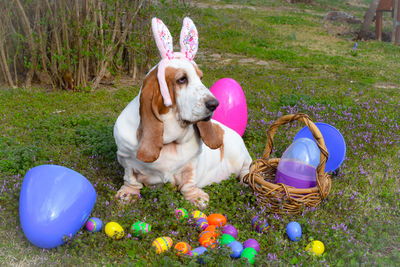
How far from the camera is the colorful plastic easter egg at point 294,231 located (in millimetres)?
3119

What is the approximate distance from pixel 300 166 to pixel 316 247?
2.67ft

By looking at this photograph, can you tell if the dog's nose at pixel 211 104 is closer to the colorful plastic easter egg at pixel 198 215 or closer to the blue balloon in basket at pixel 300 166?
the colorful plastic easter egg at pixel 198 215

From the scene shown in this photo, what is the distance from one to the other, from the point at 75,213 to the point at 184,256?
33.0 inches

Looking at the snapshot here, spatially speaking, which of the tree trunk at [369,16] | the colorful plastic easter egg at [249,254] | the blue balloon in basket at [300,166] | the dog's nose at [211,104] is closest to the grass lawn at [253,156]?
the colorful plastic easter egg at [249,254]

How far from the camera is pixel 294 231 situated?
312 cm

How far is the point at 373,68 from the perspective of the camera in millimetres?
9227

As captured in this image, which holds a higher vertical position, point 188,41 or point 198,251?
point 188,41

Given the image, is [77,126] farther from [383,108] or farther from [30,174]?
[383,108]

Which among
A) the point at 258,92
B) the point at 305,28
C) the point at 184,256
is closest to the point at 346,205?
the point at 184,256

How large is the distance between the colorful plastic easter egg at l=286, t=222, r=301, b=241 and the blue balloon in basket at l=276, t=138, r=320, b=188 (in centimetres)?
50

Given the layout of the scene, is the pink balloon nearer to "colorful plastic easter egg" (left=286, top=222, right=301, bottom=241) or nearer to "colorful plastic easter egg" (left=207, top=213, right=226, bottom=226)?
"colorful plastic easter egg" (left=207, top=213, right=226, bottom=226)

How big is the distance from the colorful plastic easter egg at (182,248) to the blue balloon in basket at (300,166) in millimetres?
1182

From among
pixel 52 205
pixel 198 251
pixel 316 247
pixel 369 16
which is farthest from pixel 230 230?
pixel 369 16

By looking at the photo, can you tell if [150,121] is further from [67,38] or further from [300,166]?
[67,38]
